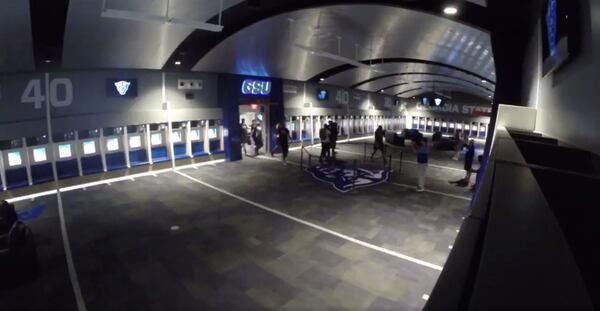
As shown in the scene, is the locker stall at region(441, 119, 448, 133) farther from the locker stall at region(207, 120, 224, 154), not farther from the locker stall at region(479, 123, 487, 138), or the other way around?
the locker stall at region(207, 120, 224, 154)

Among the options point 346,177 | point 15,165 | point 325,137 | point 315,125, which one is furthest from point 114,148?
point 315,125

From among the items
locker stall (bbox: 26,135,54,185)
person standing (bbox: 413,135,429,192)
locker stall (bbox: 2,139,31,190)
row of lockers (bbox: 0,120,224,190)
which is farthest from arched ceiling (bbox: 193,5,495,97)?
locker stall (bbox: 2,139,31,190)

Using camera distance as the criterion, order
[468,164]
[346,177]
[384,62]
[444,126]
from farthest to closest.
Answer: [444,126], [384,62], [346,177], [468,164]

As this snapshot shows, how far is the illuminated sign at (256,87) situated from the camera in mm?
14618

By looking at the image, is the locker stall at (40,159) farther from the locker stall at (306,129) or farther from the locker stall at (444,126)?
the locker stall at (444,126)

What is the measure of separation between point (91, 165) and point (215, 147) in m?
5.02

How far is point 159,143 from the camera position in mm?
12625

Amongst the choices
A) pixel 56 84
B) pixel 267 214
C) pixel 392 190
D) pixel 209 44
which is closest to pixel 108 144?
pixel 56 84

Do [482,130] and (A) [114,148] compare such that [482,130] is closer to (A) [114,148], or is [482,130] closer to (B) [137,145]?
(B) [137,145]

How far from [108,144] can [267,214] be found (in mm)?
7316

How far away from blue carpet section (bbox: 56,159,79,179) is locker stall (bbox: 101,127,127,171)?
0.99m

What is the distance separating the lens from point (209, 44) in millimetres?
10234

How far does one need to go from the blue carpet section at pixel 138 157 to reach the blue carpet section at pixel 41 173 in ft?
8.20

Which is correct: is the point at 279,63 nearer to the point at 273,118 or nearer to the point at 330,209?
the point at 273,118
